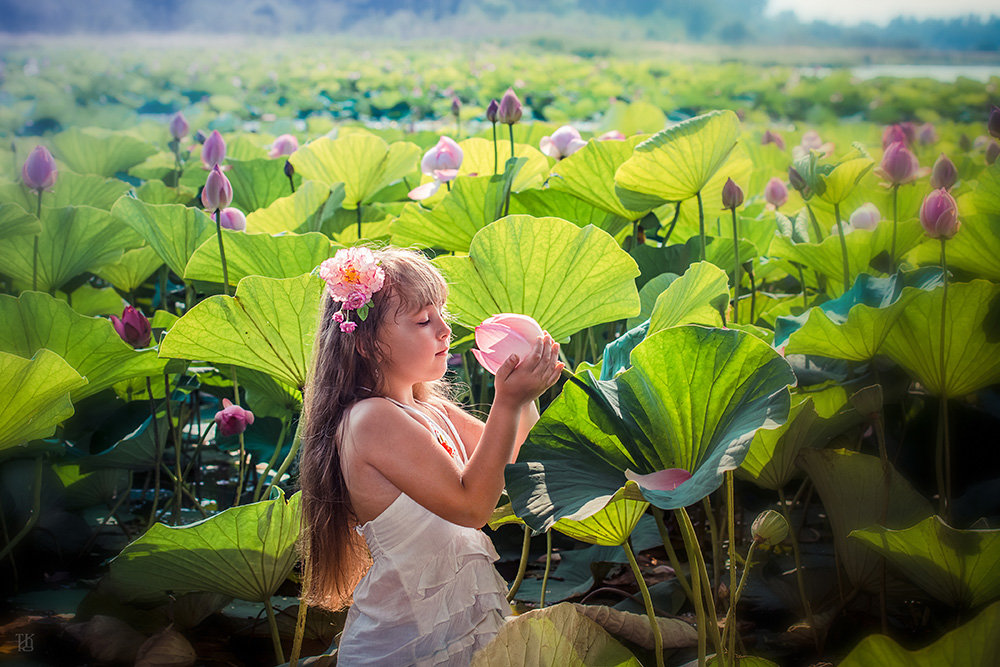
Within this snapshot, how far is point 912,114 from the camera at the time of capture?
636 centimetres

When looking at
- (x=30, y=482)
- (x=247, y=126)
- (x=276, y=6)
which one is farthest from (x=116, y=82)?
(x=30, y=482)

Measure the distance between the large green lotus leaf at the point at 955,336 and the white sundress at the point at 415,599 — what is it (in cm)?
49

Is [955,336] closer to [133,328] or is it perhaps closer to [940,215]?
[940,215]

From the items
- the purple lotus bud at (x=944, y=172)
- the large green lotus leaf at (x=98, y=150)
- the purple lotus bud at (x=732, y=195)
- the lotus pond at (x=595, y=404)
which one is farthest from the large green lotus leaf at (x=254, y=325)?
the large green lotus leaf at (x=98, y=150)

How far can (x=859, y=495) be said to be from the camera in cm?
86

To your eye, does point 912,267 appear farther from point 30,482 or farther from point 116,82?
point 116,82

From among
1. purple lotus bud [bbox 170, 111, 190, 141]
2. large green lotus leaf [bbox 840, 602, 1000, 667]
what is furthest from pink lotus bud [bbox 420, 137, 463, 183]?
large green lotus leaf [bbox 840, 602, 1000, 667]

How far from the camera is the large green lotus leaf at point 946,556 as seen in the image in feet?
2.19

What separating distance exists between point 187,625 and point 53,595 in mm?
200

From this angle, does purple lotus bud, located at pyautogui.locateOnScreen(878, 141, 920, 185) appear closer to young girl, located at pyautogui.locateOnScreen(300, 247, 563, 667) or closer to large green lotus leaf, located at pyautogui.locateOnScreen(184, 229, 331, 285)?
young girl, located at pyautogui.locateOnScreen(300, 247, 563, 667)

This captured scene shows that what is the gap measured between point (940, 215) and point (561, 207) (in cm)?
55

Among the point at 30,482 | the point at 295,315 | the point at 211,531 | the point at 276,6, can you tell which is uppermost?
the point at 276,6

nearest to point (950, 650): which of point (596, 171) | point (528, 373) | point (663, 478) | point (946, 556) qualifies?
point (946, 556)

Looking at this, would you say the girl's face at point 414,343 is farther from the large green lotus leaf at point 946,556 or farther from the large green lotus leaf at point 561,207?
the large green lotus leaf at point 561,207
